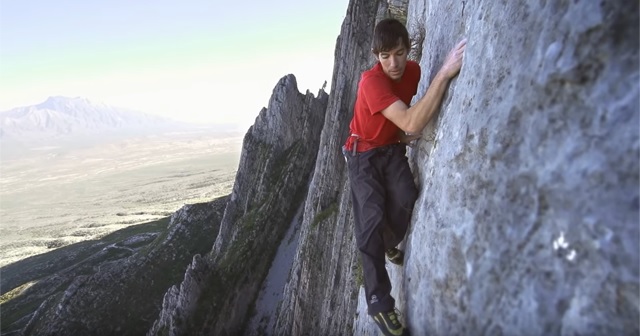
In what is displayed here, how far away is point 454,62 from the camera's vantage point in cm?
715

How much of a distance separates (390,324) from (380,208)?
247 centimetres

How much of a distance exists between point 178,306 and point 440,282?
147 feet

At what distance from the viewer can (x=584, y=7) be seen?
4.05 m

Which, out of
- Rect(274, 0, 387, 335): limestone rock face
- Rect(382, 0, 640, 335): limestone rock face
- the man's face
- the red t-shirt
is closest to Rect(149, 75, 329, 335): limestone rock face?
Rect(274, 0, 387, 335): limestone rock face

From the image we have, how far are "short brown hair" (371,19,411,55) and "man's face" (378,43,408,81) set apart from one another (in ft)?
0.35

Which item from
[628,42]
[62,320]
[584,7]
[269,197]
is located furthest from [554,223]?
[62,320]

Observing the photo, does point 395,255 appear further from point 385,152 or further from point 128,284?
point 128,284

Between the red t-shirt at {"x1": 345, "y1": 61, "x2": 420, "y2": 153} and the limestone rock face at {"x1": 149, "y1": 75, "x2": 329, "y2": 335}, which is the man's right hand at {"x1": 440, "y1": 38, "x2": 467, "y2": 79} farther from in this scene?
the limestone rock face at {"x1": 149, "y1": 75, "x2": 329, "y2": 335}

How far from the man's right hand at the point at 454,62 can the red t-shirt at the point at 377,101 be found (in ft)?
3.56

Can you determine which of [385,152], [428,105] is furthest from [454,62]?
[385,152]

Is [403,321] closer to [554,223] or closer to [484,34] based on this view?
[554,223]

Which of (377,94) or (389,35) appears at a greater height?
(389,35)

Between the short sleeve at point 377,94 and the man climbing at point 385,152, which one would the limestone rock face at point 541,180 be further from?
the short sleeve at point 377,94

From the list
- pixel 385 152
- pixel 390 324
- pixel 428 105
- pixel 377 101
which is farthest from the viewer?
pixel 385 152
